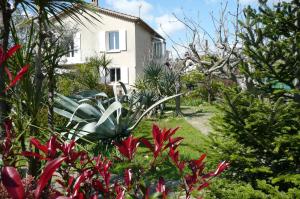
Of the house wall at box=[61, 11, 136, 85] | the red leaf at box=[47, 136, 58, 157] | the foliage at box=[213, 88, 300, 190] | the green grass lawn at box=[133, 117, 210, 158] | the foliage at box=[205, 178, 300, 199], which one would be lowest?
the green grass lawn at box=[133, 117, 210, 158]

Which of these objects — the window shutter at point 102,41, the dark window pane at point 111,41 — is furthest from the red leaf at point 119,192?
the dark window pane at point 111,41

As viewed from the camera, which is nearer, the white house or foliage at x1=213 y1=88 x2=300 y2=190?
foliage at x1=213 y1=88 x2=300 y2=190

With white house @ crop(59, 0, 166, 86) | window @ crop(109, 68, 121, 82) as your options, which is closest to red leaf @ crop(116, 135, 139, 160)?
white house @ crop(59, 0, 166, 86)

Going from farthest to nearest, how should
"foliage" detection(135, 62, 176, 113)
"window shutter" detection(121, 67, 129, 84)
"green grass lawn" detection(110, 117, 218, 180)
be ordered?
"window shutter" detection(121, 67, 129, 84), "foliage" detection(135, 62, 176, 113), "green grass lawn" detection(110, 117, 218, 180)

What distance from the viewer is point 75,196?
4.07 feet

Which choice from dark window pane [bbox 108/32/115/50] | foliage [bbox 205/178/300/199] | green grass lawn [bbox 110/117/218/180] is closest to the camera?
foliage [bbox 205/178/300/199]

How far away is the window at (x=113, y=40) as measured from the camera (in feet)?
96.0

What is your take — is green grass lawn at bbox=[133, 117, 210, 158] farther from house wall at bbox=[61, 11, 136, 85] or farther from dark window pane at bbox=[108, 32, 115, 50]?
dark window pane at bbox=[108, 32, 115, 50]

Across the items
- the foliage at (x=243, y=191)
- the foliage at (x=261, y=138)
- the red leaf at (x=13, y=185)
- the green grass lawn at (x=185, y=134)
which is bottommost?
the green grass lawn at (x=185, y=134)

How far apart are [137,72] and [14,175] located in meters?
28.3

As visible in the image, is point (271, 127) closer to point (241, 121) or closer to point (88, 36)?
point (241, 121)

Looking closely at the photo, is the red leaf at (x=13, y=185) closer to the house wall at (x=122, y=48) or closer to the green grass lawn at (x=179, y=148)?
the green grass lawn at (x=179, y=148)

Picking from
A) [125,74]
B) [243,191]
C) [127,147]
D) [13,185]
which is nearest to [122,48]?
[125,74]

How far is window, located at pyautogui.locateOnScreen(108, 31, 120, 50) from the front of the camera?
1152 inches
